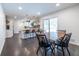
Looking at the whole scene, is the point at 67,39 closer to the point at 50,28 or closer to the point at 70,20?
the point at 50,28

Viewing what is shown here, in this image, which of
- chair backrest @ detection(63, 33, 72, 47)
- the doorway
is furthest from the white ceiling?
chair backrest @ detection(63, 33, 72, 47)

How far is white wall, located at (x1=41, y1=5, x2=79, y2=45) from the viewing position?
5418 mm

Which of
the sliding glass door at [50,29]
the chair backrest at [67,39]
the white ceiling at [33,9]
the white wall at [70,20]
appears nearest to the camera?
the chair backrest at [67,39]

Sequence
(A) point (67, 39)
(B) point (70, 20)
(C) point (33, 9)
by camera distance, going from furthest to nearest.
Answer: (B) point (70, 20) → (C) point (33, 9) → (A) point (67, 39)

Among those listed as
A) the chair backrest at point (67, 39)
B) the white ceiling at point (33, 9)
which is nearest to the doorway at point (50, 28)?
the white ceiling at point (33, 9)

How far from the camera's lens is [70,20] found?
562 centimetres

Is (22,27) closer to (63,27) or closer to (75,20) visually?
(63,27)

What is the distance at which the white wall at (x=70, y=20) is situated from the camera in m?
5.42

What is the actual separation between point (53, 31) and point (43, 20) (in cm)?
77

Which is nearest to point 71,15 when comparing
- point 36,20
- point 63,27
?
point 63,27

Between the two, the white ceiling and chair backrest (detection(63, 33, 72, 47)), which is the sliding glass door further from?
chair backrest (detection(63, 33, 72, 47))

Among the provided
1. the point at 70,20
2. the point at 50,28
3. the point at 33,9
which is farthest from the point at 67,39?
the point at 33,9

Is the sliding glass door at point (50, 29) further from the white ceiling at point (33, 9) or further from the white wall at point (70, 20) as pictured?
the white ceiling at point (33, 9)

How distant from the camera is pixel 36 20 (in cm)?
482
